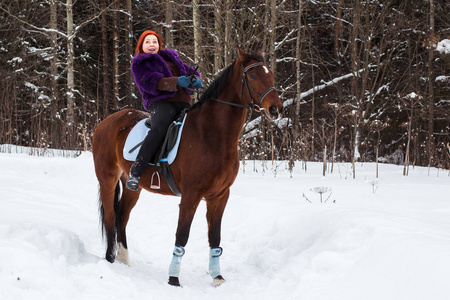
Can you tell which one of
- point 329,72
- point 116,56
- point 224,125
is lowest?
point 224,125

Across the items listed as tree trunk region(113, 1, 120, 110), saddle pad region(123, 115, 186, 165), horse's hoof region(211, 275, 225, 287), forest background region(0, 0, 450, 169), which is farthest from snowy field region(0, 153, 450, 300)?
tree trunk region(113, 1, 120, 110)

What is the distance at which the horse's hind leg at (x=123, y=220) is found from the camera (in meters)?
4.64

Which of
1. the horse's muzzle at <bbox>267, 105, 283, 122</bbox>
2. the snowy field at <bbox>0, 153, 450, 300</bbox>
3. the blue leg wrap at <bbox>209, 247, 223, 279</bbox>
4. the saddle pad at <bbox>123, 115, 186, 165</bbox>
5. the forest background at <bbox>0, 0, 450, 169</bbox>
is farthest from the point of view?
the forest background at <bbox>0, 0, 450, 169</bbox>

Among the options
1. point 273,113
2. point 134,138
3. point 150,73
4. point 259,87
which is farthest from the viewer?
point 134,138

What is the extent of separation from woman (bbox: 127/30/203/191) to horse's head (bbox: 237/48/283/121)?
0.63 m

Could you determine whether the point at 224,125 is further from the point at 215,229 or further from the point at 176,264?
the point at 176,264

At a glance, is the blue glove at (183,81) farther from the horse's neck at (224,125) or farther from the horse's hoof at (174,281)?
the horse's hoof at (174,281)

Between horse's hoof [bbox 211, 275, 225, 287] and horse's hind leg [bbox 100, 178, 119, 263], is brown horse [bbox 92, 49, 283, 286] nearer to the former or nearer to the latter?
horse's hoof [bbox 211, 275, 225, 287]

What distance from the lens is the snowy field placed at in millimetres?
3094

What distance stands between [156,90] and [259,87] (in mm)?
1181

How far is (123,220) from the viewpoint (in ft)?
15.9

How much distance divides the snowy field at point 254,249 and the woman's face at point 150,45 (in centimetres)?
215

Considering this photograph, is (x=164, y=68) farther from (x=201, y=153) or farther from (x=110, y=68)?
(x=110, y=68)

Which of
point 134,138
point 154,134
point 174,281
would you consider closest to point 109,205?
point 134,138
